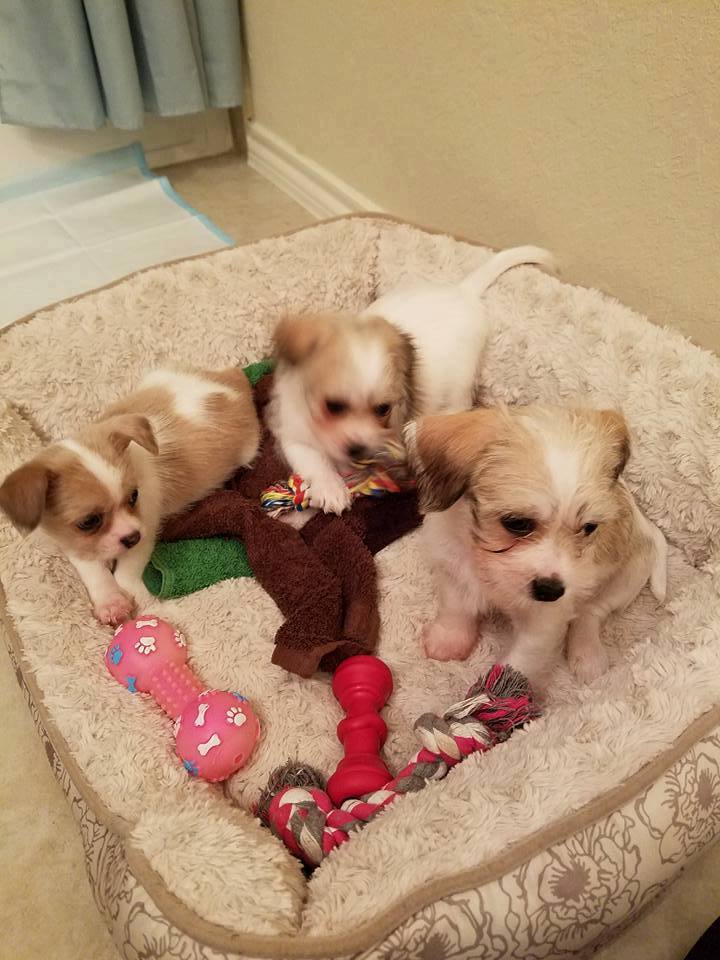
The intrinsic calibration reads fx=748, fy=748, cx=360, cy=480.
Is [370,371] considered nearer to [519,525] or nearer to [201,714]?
[519,525]

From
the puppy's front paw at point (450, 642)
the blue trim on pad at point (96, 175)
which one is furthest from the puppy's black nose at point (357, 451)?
the blue trim on pad at point (96, 175)

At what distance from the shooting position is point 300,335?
2.19 m

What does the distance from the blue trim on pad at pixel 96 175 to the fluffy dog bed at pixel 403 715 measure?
1.46 metres

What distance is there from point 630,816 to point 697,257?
5.56 ft

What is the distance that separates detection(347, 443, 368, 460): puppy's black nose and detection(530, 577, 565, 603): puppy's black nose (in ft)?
2.54

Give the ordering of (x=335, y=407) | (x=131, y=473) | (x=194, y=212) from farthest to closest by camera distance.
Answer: (x=194, y=212) → (x=335, y=407) → (x=131, y=473)

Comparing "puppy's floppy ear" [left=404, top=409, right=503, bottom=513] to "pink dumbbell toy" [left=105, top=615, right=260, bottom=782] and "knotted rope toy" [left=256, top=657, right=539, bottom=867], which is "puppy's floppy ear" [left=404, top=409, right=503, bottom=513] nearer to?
"knotted rope toy" [left=256, top=657, right=539, bottom=867]

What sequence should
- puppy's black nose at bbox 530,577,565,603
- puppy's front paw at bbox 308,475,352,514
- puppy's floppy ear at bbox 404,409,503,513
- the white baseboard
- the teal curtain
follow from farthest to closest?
the white baseboard < the teal curtain < puppy's front paw at bbox 308,475,352,514 < puppy's floppy ear at bbox 404,409,503,513 < puppy's black nose at bbox 530,577,565,603

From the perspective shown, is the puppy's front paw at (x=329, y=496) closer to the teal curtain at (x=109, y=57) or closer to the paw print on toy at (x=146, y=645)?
the paw print on toy at (x=146, y=645)

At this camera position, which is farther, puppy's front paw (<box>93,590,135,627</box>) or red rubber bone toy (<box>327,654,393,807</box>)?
puppy's front paw (<box>93,590,135,627</box>)

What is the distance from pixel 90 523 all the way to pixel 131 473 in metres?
0.18

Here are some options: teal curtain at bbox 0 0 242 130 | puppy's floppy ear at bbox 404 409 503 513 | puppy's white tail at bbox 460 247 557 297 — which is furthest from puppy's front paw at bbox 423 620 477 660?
teal curtain at bbox 0 0 242 130

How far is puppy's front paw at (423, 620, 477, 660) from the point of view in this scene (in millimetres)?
2029

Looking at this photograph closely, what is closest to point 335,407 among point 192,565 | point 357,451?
point 357,451
